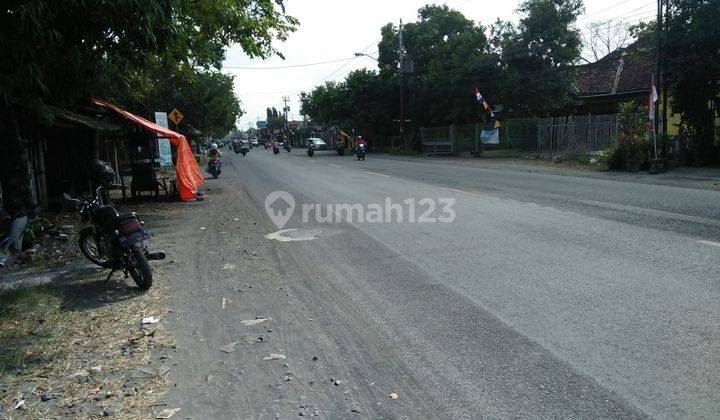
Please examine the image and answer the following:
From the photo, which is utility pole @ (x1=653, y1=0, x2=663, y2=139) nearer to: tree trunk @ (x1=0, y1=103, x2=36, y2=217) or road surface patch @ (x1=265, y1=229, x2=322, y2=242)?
road surface patch @ (x1=265, y1=229, x2=322, y2=242)

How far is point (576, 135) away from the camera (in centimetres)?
2700

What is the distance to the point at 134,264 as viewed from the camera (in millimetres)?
6684

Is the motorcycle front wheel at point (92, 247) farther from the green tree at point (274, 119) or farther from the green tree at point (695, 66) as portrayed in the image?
the green tree at point (274, 119)

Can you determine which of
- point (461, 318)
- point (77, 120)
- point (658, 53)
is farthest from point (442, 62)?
point (461, 318)

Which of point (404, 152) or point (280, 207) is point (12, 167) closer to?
point (280, 207)

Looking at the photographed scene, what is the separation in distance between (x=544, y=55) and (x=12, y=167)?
32.6 meters

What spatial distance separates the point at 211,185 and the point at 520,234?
592 inches

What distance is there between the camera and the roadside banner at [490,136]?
3503 centimetres

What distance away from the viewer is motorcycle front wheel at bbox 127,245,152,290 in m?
6.60

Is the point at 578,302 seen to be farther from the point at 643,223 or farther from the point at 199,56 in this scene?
the point at 199,56

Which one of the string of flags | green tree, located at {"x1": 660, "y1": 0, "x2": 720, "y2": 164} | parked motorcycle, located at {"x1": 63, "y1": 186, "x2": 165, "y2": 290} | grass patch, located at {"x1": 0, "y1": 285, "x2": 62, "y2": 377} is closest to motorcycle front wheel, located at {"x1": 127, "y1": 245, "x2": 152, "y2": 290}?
parked motorcycle, located at {"x1": 63, "y1": 186, "x2": 165, "y2": 290}

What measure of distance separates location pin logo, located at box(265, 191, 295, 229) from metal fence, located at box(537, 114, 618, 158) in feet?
A: 50.7

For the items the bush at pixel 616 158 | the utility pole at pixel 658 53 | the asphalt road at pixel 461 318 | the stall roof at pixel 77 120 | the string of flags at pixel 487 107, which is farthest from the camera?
the string of flags at pixel 487 107

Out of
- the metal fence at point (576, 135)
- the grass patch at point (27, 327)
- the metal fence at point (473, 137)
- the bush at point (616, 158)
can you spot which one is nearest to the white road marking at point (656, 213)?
the grass patch at point (27, 327)
